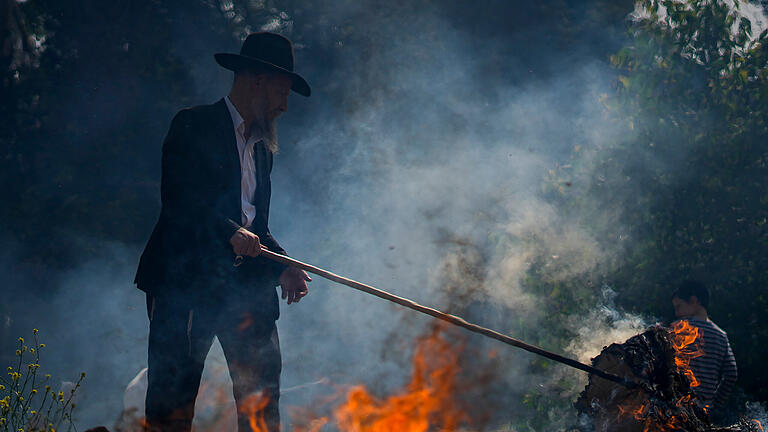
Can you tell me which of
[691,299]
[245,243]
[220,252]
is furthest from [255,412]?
[691,299]

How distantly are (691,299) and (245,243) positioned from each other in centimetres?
403

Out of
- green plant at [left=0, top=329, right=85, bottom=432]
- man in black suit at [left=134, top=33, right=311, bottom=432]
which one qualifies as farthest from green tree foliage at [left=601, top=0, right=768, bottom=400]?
green plant at [left=0, top=329, right=85, bottom=432]

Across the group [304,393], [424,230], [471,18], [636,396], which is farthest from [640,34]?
[304,393]

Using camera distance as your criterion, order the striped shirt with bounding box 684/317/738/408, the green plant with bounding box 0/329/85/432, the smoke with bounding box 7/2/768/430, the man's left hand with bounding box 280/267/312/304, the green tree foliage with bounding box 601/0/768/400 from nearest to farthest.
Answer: the green plant with bounding box 0/329/85/432
the man's left hand with bounding box 280/267/312/304
the striped shirt with bounding box 684/317/738/408
the green tree foliage with bounding box 601/0/768/400
the smoke with bounding box 7/2/768/430

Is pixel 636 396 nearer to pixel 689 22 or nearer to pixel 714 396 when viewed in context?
pixel 714 396

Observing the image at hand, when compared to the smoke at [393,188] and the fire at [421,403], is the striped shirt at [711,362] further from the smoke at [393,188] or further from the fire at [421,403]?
the fire at [421,403]

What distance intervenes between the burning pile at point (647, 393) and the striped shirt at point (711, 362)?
126cm

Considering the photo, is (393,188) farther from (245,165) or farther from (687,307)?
(245,165)

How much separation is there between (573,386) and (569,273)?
127cm

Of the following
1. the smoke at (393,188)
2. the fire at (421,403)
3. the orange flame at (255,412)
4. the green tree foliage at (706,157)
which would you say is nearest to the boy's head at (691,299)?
the green tree foliage at (706,157)

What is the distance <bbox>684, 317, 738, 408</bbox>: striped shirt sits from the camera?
5009 mm

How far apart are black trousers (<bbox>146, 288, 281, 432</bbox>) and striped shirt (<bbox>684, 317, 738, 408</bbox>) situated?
3.52 m

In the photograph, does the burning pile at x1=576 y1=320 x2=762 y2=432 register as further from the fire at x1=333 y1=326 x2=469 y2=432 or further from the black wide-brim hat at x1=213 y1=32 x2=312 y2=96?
the black wide-brim hat at x1=213 y1=32 x2=312 y2=96

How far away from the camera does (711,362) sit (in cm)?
502
